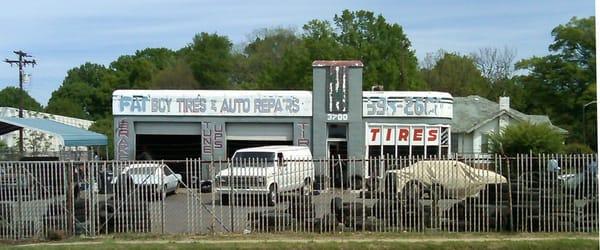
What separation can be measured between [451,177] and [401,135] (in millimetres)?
18911

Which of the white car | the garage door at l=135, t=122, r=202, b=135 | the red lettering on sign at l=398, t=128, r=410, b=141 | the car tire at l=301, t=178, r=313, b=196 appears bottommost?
the car tire at l=301, t=178, r=313, b=196

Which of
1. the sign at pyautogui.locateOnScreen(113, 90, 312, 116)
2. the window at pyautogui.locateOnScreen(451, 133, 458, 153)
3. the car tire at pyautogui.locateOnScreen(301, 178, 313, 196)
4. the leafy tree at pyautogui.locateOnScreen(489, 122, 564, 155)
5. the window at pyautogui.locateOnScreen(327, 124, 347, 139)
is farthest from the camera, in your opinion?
the window at pyautogui.locateOnScreen(451, 133, 458, 153)

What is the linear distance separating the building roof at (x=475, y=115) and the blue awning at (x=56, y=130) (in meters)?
19.8

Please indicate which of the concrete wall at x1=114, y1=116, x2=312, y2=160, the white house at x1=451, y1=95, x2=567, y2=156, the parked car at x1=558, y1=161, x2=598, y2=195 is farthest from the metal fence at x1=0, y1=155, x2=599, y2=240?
the white house at x1=451, y1=95, x2=567, y2=156

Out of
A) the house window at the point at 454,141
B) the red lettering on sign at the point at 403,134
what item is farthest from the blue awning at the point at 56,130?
the house window at the point at 454,141

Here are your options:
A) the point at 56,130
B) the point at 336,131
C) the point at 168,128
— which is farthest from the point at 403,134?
the point at 56,130

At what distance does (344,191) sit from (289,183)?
124 centimetres

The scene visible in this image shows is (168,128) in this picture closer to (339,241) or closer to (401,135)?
(401,135)

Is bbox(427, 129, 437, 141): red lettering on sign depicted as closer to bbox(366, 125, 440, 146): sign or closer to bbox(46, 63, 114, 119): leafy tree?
bbox(366, 125, 440, 146): sign

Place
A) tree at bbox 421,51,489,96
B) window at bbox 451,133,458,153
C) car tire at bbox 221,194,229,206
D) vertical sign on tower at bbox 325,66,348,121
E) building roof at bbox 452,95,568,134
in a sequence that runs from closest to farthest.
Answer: car tire at bbox 221,194,229,206 < vertical sign on tower at bbox 325,66,348,121 < building roof at bbox 452,95,568,134 < window at bbox 451,133,458,153 < tree at bbox 421,51,489,96

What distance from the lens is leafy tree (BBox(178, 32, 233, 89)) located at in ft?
259

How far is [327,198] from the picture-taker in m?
18.0

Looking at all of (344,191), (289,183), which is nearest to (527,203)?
Answer: (344,191)

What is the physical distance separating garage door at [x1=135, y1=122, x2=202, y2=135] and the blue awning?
229 centimetres
